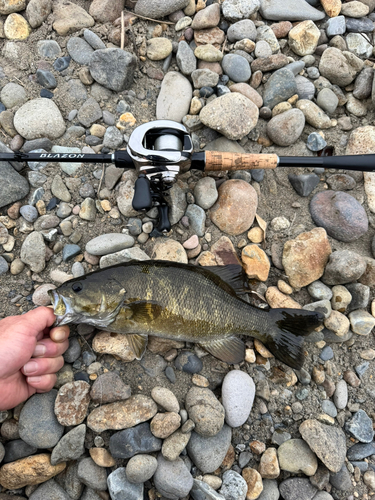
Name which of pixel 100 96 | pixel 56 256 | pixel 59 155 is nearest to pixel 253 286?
pixel 56 256

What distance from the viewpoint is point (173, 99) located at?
149 inches

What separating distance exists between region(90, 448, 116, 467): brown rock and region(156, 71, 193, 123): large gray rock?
11.6 feet

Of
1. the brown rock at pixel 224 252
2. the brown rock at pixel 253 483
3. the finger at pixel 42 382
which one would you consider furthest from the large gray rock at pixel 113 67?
the brown rock at pixel 253 483

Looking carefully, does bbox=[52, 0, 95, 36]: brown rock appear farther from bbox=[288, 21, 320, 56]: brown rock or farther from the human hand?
the human hand

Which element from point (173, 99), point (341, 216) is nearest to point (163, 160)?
point (173, 99)

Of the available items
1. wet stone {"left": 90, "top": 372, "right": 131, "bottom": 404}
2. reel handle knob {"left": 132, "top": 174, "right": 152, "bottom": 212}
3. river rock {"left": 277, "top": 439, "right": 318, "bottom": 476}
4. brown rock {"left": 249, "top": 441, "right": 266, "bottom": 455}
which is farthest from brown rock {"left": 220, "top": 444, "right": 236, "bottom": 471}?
reel handle knob {"left": 132, "top": 174, "right": 152, "bottom": 212}

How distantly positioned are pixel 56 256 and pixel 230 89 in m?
2.84

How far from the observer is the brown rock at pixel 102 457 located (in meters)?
2.78

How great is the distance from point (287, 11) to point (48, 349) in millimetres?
4912

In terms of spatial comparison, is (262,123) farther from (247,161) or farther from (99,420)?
(99,420)

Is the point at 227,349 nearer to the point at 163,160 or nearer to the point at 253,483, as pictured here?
the point at 253,483

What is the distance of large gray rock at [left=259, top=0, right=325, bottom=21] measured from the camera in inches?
162

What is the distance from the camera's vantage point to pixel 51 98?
378 cm

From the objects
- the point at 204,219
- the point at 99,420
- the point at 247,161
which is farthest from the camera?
the point at 204,219
